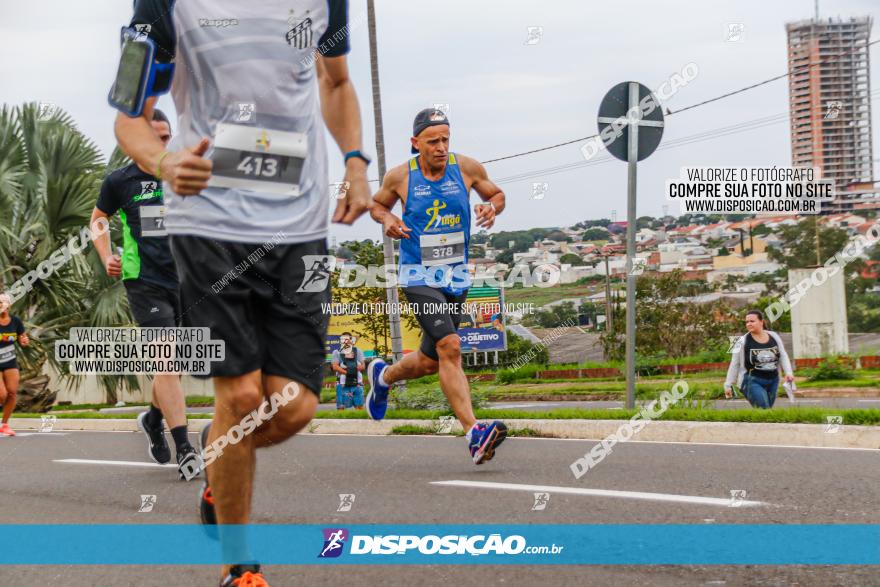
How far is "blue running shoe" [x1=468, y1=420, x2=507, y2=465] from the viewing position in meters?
6.44

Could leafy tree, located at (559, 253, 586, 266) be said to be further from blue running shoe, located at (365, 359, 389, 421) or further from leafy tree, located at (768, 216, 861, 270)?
blue running shoe, located at (365, 359, 389, 421)

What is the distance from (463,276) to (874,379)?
1966cm

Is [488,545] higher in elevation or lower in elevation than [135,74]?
lower

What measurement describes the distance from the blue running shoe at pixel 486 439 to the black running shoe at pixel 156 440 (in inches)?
98.4

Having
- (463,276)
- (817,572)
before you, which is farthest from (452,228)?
(817,572)

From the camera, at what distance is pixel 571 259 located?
4591 centimetres

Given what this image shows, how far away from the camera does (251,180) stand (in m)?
3.32

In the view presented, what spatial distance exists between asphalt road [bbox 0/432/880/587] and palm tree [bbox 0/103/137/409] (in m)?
10.1

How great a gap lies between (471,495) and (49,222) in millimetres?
15270

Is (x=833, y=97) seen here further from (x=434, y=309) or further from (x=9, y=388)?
(x=434, y=309)

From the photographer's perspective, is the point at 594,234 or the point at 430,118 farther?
the point at 594,234

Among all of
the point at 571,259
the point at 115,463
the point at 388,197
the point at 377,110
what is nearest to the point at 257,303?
the point at 388,197

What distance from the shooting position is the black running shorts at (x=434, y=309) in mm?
7234

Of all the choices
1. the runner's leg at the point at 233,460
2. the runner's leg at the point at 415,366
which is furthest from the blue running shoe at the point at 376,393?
the runner's leg at the point at 233,460
